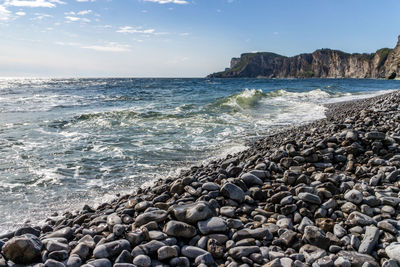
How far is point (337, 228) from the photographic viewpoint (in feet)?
9.77

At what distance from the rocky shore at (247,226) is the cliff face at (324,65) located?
106 m

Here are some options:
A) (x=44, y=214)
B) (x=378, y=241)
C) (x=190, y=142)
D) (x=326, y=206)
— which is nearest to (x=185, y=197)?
(x=326, y=206)

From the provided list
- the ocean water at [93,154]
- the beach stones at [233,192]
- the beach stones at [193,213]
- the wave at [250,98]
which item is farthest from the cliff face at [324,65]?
the beach stones at [193,213]

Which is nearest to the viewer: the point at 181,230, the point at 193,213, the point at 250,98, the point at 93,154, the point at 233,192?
the point at 181,230

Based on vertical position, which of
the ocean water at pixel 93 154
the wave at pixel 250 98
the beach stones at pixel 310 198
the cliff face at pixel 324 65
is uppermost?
the cliff face at pixel 324 65

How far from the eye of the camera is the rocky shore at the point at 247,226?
2643 millimetres

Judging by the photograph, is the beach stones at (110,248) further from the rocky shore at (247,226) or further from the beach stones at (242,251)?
the beach stones at (242,251)

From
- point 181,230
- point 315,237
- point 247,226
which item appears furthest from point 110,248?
point 315,237

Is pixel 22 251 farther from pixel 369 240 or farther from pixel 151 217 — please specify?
pixel 369 240

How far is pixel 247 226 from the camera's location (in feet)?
10.5

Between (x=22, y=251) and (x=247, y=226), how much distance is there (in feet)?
7.31

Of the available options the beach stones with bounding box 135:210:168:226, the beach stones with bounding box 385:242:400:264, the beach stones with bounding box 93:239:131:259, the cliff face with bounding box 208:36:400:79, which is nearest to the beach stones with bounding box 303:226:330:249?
the beach stones with bounding box 385:242:400:264

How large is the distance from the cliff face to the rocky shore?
106 metres

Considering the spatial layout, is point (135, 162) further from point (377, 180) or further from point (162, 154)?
point (377, 180)
